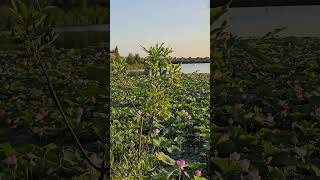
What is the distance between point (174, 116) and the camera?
275 centimetres

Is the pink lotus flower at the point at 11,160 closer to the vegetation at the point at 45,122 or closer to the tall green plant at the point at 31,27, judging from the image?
the vegetation at the point at 45,122

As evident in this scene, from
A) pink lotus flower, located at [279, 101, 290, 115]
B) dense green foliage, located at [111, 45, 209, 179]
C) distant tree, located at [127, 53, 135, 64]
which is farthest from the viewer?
pink lotus flower, located at [279, 101, 290, 115]

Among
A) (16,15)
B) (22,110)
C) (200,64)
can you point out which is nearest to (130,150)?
(200,64)

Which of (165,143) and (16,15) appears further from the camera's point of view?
(165,143)

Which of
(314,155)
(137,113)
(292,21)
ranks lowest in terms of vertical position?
(314,155)

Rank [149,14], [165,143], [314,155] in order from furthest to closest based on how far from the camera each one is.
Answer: [314,155] → [165,143] → [149,14]

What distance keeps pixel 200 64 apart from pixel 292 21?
180 inches

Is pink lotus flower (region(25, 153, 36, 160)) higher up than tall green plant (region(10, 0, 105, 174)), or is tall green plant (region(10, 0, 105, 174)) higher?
tall green plant (region(10, 0, 105, 174))

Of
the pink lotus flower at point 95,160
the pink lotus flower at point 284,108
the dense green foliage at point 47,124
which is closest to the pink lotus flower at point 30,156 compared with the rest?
the dense green foliage at point 47,124

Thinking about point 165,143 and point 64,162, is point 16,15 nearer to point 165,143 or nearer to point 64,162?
point 64,162

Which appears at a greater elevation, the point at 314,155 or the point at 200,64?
the point at 200,64

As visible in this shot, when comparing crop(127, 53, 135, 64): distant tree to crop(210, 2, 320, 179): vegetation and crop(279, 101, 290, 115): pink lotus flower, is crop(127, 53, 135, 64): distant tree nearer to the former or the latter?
crop(210, 2, 320, 179): vegetation

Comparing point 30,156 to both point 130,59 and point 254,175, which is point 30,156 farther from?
point 254,175

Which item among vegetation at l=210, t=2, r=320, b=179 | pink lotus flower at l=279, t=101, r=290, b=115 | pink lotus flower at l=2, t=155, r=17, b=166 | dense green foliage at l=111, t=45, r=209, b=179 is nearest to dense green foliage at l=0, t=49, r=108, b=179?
pink lotus flower at l=2, t=155, r=17, b=166
